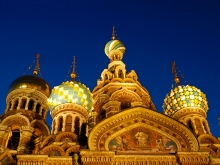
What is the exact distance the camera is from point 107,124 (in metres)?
11.3

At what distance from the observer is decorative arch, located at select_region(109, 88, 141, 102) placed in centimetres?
1674

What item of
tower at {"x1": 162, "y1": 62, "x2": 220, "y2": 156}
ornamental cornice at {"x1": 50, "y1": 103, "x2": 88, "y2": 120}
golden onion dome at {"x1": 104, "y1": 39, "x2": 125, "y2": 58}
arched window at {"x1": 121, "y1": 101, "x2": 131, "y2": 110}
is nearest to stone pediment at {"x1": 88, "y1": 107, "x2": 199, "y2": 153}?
ornamental cornice at {"x1": 50, "y1": 103, "x2": 88, "y2": 120}

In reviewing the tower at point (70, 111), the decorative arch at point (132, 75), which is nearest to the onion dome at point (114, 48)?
the decorative arch at point (132, 75)

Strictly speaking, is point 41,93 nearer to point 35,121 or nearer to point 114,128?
point 35,121

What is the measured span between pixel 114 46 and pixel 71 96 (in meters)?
7.15

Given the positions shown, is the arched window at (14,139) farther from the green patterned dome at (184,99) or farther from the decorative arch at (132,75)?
the green patterned dome at (184,99)

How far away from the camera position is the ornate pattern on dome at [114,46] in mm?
21812

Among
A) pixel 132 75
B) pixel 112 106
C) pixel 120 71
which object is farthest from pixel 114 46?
pixel 112 106

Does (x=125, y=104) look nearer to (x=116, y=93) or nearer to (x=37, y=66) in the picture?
(x=116, y=93)

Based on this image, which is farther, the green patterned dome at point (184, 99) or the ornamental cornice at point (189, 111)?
the green patterned dome at point (184, 99)

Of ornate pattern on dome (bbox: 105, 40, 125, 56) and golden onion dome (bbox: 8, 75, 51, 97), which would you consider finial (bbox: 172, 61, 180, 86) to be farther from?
golden onion dome (bbox: 8, 75, 51, 97)

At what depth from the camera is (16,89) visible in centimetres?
1773

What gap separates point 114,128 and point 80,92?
4.81m

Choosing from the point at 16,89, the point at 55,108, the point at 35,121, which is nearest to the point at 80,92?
the point at 55,108
